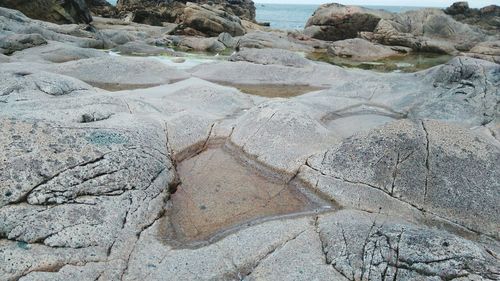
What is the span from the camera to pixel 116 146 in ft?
23.5

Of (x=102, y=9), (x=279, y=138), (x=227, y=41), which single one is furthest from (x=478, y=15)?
(x=279, y=138)

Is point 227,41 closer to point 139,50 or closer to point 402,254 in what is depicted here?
point 139,50

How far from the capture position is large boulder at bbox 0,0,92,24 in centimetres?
3312

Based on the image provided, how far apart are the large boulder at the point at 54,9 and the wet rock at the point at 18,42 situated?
544 inches

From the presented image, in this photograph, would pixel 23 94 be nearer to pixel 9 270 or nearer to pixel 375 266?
pixel 9 270

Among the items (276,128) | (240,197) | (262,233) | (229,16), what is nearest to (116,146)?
(240,197)

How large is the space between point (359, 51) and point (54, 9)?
2511cm

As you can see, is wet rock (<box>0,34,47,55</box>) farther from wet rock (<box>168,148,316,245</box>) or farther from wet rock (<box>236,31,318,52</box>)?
wet rock (<box>168,148,316,245</box>)

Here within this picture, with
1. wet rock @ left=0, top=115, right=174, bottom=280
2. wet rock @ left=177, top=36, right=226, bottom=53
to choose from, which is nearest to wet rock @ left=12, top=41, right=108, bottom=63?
wet rock @ left=177, top=36, right=226, bottom=53

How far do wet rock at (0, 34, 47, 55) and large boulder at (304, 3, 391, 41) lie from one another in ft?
84.0

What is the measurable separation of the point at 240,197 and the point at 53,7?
112 feet

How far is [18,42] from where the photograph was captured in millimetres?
20891

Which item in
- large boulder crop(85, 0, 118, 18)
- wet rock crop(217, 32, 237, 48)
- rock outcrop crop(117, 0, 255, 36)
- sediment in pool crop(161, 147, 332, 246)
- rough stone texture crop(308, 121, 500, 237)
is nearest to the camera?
sediment in pool crop(161, 147, 332, 246)

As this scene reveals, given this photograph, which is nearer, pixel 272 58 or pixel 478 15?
pixel 272 58
